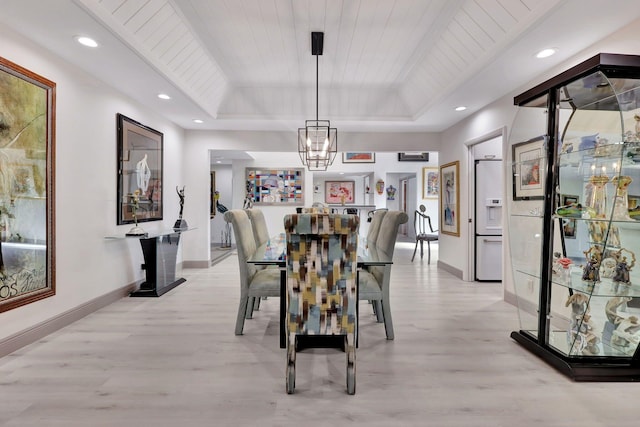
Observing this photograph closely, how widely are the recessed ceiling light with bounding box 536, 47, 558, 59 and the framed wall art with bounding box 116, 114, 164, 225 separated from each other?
4116 mm

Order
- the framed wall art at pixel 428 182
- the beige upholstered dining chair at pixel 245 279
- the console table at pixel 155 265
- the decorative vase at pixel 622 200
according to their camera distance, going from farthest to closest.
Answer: the framed wall art at pixel 428 182, the console table at pixel 155 265, the beige upholstered dining chair at pixel 245 279, the decorative vase at pixel 622 200

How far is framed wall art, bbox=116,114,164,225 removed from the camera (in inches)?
145

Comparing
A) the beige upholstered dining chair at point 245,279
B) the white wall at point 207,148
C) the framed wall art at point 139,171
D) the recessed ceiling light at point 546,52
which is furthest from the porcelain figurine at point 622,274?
the framed wall art at point 139,171

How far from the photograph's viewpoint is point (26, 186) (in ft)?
8.00

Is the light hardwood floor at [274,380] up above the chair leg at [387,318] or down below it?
below

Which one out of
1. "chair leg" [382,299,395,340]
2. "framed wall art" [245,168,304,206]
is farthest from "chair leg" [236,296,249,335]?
"framed wall art" [245,168,304,206]

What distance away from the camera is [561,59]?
2807mm

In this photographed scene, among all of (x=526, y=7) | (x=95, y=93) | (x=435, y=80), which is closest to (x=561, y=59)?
(x=526, y=7)

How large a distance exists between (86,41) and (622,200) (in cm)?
385

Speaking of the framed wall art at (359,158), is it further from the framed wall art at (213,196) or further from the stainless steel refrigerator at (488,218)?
the stainless steel refrigerator at (488,218)

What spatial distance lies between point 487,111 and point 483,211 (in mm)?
1345

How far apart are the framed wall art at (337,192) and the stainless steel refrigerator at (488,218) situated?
8.46 m

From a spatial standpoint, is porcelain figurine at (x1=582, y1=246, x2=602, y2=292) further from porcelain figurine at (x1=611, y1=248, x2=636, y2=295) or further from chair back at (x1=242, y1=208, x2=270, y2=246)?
chair back at (x1=242, y1=208, x2=270, y2=246)

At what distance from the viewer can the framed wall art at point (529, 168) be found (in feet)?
7.81
